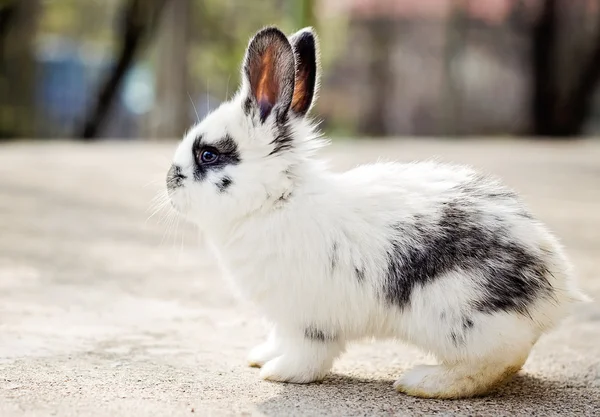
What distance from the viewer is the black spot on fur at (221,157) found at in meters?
2.73

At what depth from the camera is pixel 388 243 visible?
2598 mm

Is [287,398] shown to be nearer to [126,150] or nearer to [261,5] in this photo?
[126,150]

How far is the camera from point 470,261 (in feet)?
8.36

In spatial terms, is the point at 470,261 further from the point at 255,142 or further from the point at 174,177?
the point at 174,177

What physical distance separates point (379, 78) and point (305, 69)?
1346 centimetres

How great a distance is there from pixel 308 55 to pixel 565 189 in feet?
17.5

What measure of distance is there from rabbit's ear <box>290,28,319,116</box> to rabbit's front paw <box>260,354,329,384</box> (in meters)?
0.73

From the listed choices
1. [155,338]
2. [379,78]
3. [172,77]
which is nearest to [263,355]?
[155,338]

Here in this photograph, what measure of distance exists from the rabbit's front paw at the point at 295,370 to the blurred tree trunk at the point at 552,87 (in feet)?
47.8

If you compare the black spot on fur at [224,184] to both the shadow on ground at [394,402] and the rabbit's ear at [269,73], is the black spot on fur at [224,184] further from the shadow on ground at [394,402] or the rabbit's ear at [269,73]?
the shadow on ground at [394,402]

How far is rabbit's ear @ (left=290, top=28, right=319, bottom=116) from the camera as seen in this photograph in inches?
110

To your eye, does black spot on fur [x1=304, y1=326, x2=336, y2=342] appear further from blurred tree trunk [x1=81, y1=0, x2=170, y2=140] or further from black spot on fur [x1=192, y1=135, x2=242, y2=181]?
blurred tree trunk [x1=81, y1=0, x2=170, y2=140]

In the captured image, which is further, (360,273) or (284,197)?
(284,197)

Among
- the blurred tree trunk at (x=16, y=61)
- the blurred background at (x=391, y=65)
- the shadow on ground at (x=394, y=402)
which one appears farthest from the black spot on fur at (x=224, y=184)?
the blurred background at (x=391, y=65)
